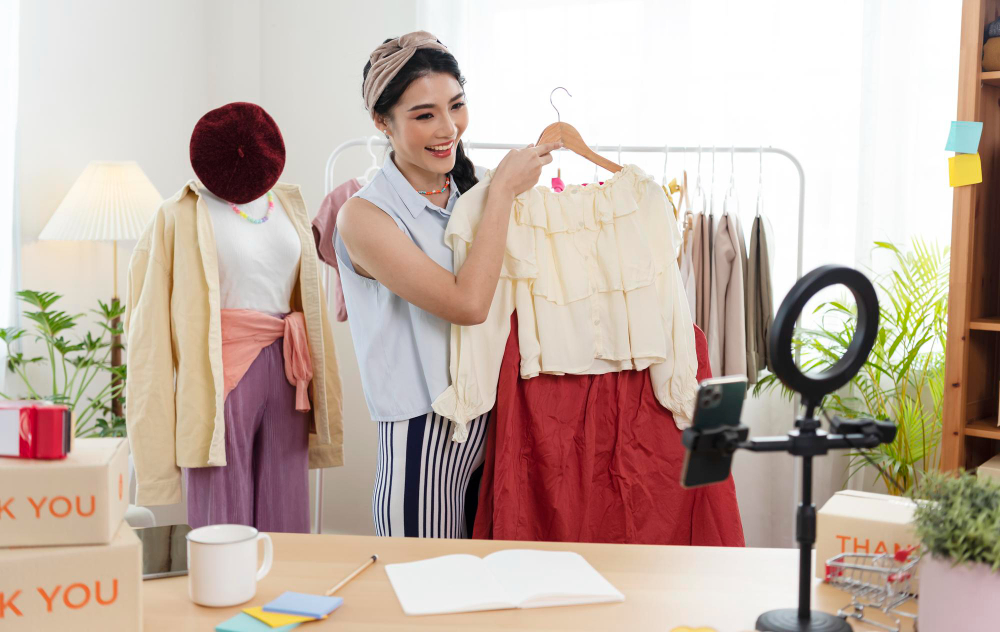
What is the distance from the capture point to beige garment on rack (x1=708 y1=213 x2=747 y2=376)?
9.09ft

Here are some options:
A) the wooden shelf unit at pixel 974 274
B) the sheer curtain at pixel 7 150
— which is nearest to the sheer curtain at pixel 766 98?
the wooden shelf unit at pixel 974 274

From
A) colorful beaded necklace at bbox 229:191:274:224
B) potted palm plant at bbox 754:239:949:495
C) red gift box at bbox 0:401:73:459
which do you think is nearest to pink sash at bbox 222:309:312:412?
colorful beaded necklace at bbox 229:191:274:224

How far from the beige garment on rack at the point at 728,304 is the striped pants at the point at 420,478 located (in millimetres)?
1275

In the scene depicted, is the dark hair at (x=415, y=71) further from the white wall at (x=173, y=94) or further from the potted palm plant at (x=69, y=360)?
the white wall at (x=173, y=94)

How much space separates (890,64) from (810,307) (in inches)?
37.8

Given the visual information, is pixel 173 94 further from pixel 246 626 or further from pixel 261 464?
pixel 246 626

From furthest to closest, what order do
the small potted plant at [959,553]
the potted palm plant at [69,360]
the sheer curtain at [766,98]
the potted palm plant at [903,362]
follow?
the sheer curtain at [766,98], the potted palm plant at [903,362], the potted palm plant at [69,360], the small potted plant at [959,553]

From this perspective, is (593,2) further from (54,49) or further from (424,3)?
(54,49)

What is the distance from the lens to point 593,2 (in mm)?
3457

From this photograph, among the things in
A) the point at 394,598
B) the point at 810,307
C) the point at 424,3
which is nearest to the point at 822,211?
the point at 810,307

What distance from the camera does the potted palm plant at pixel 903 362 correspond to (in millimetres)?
2922

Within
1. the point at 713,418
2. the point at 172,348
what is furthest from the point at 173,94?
the point at 713,418

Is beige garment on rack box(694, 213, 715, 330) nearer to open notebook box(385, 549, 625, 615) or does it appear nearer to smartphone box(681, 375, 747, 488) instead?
open notebook box(385, 549, 625, 615)

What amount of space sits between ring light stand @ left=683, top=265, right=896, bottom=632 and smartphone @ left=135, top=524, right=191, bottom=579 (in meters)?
0.75
